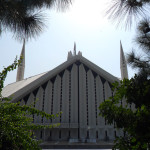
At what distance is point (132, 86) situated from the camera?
6.95 ft

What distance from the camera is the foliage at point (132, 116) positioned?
63.9 inches

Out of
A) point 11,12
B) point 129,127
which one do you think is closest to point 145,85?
point 129,127

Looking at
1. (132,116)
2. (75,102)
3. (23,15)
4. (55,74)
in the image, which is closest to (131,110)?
(132,116)

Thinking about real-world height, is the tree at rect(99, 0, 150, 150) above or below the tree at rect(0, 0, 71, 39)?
below

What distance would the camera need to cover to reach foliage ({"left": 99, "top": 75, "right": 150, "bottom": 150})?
1.62m

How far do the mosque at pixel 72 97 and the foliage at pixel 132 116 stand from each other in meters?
14.5

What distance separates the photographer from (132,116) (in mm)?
1795

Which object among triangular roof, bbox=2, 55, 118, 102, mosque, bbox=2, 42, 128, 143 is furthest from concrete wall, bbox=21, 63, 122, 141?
triangular roof, bbox=2, 55, 118, 102

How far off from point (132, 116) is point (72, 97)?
16.2 metres

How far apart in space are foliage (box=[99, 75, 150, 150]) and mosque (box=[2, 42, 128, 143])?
1450 centimetres

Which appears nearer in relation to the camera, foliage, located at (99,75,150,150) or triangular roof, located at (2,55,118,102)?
foliage, located at (99,75,150,150)

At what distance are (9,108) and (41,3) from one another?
1.73 metres

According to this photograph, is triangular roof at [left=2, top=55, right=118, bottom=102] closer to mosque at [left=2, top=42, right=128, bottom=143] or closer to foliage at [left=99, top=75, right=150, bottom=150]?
mosque at [left=2, top=42, right=128, bottom=143]

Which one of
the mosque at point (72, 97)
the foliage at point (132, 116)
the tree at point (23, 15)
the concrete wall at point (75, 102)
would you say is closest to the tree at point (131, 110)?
the foliage at point (132, 116)
